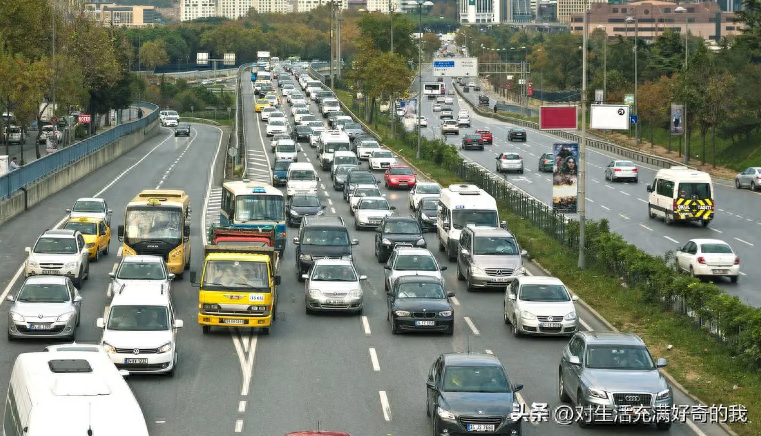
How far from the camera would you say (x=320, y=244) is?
40000mm

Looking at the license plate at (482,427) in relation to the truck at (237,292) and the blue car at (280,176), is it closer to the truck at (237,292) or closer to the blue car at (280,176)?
the truck at (237,292)

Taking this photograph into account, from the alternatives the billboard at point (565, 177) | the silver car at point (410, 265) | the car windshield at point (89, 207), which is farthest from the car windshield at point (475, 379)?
the car windshield at point (89, 207)

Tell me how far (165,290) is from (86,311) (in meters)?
4.42

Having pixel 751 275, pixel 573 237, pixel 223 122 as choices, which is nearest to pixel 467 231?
pixel 573 237

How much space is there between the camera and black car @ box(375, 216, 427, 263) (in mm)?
43312

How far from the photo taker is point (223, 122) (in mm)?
150750

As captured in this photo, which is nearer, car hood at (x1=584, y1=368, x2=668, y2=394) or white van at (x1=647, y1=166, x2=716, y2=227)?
car hood at (x1=584, y1=368, x2=668, y2=394)

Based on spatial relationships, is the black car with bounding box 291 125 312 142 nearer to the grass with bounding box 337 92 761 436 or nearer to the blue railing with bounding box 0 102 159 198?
the blue railing with bounding box 0 102 159 198

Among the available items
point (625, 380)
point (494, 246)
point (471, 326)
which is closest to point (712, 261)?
point (494, 246)

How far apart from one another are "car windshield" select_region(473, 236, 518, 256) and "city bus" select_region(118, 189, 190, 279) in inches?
362

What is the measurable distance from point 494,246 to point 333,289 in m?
6.80

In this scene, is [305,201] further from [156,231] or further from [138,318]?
[138,318]

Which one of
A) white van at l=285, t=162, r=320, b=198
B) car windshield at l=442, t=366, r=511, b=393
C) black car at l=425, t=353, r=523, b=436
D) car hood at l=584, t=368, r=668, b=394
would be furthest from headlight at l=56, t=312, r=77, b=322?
white van at l=285, t=162, r=320, b=198

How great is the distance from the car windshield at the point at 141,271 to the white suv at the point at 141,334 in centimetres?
612
